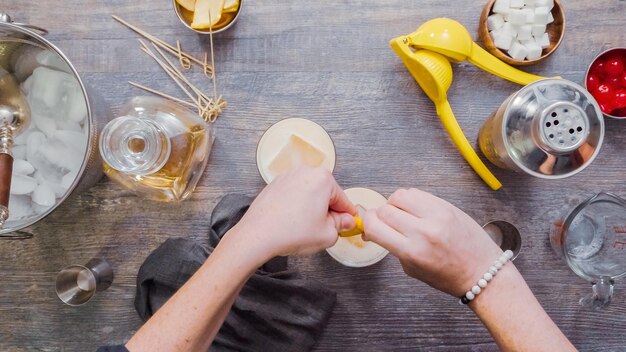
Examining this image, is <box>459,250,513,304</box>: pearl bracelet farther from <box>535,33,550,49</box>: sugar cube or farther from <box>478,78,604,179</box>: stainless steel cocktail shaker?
<box>535,33,550,49</box>: sugar cube

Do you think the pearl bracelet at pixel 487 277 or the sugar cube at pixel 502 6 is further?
the sugar cube at pixel 502 6

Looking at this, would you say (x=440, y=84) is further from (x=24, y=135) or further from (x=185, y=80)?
(x=24, y=135)

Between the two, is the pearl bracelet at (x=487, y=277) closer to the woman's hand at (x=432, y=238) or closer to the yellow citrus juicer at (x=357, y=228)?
the woman's hand at (x=432, y=238)

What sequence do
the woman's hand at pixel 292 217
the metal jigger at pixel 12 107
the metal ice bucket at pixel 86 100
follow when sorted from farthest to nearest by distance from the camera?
the metal jigger at pixel 12 107
the metal ice bucket at pixel 86 100
the woman's hand at pixel 292 217

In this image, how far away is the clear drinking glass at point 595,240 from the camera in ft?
3.24

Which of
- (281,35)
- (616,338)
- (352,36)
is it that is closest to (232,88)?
(281,35)

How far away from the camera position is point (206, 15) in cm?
99

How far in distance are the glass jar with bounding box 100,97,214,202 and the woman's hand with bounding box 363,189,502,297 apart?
0.36m

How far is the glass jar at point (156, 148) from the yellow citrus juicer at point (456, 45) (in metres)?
0.41

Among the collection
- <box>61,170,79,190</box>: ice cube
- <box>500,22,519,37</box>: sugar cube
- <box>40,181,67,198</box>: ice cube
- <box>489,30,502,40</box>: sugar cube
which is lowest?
<box>40,181,67,198</box>: ice cube

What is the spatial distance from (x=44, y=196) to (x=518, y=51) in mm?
894

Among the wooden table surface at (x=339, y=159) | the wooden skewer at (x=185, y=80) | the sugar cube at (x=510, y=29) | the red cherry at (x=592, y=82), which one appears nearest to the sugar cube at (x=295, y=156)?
the wooden table surface at (x=339, y=159)

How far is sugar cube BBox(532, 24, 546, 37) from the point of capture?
0.98 metres

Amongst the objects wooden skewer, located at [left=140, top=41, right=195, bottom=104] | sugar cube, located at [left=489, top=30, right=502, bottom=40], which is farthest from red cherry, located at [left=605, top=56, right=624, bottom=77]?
wooden skewer, located at [left=140, top=41, right=195, bottom=104]
